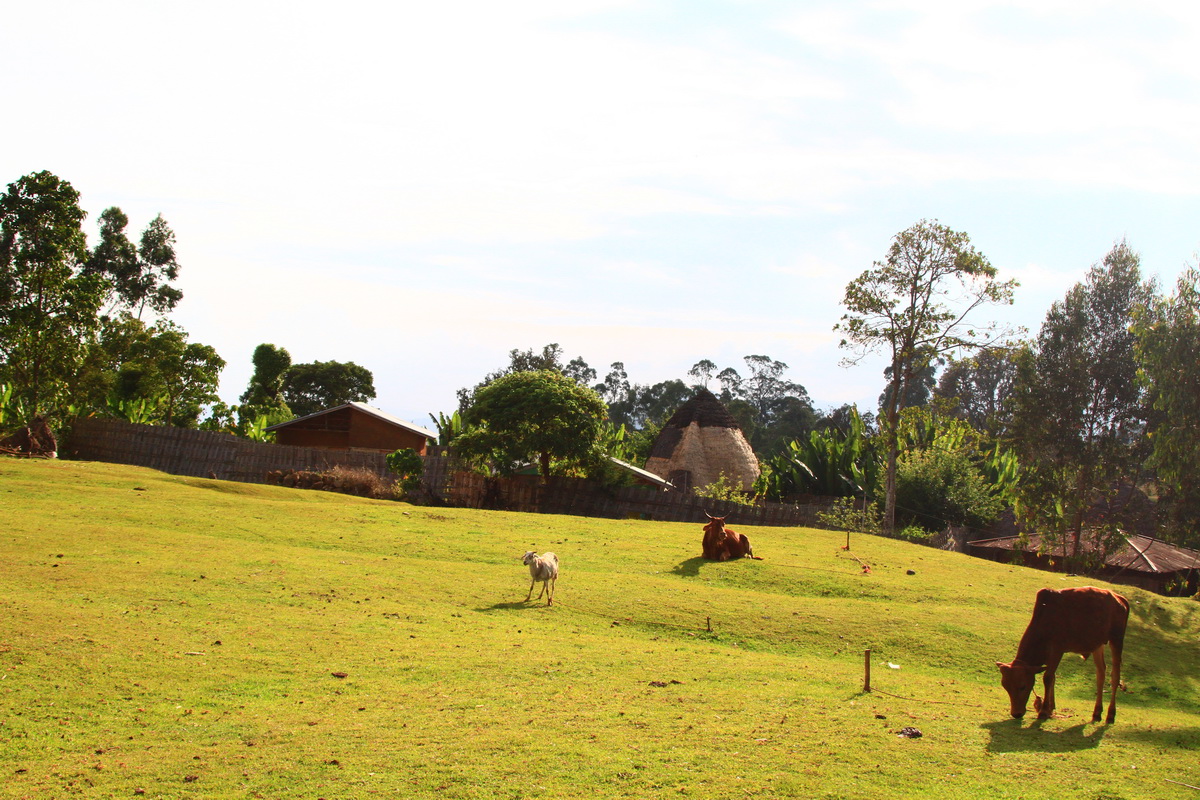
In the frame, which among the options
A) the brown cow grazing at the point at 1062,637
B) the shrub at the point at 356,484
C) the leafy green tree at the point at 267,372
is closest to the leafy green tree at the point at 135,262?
the leafy green tree at the point at 267,372

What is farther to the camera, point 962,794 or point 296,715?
point 296,715

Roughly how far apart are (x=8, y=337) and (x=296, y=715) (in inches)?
1074

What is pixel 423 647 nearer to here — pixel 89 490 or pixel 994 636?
pixel 994 636

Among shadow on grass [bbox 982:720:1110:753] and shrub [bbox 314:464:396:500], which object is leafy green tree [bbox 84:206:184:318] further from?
shadow on grass [bbox 982:720:1110:753]

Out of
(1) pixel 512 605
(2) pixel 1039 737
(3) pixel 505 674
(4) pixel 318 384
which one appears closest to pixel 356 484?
(1) pixel 512 605

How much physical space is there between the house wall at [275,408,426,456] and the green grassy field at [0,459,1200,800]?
81.8 ft

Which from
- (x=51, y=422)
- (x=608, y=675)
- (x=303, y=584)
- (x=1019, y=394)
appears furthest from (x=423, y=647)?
(x=51, y=422)

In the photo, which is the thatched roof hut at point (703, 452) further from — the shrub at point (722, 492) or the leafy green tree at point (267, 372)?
the leafy green tree at point (267, 372)

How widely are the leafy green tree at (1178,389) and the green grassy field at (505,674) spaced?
169 inches

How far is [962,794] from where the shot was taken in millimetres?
7059

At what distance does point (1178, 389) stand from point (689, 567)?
1307 cm

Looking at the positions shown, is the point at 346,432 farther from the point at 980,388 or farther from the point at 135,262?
the point at 980,388

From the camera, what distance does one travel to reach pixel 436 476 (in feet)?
105

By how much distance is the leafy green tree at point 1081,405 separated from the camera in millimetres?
27594
